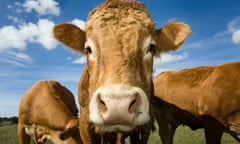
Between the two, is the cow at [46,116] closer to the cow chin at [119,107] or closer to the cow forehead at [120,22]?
the cow forehead at [120,22]

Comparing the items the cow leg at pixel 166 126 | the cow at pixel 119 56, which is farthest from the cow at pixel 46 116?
the cow leg at pixel 166 126

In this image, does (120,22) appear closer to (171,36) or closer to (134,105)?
(171,36)

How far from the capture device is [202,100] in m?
8.56

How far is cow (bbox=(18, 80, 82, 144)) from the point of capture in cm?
762

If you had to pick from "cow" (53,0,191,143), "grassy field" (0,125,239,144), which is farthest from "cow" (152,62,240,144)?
"cow" (53,0,191,143)

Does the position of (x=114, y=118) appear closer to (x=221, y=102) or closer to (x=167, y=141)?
(x=221, y=102)

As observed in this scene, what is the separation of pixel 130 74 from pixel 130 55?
1.08 feet

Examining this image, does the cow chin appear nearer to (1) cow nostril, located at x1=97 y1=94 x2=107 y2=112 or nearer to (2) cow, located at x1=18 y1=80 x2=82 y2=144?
(1) cow nostril, located at x1=97 y1=94 x2=107 y2=112

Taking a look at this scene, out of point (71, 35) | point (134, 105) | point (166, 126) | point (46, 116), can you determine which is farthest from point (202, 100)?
point (134, 105)

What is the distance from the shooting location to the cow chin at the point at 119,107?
3.10 m

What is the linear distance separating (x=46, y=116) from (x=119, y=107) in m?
5.42

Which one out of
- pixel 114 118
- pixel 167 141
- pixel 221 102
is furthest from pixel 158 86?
pixel 114 118

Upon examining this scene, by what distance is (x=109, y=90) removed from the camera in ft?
10.4

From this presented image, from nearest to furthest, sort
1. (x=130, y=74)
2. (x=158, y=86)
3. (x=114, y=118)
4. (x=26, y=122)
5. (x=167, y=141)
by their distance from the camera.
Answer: (x=114, y=118), (x=130, y=74), (x=26, y=122), (x=167, y=141), (x=158, y=86)
